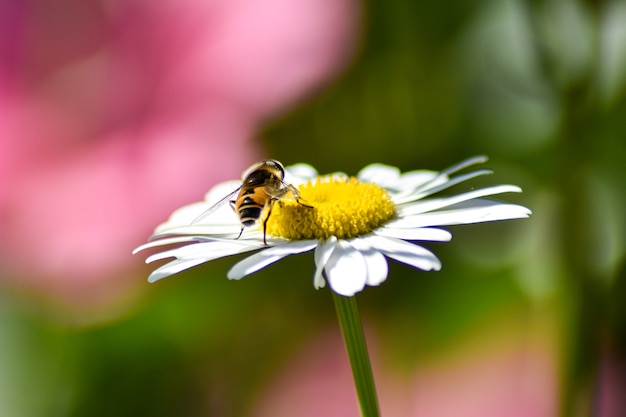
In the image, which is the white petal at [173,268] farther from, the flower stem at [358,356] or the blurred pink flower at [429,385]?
the blurred pink flower at [429,385]

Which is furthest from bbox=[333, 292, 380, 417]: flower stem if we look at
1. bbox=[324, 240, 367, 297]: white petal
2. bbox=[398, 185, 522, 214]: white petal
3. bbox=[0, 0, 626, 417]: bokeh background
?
bbox=[0, 0, 626, 417]: bokeh background

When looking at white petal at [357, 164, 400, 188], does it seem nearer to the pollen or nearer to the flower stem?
the pollen

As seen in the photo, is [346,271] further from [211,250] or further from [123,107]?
[123,107]

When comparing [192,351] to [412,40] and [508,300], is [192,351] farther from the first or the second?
[412,40]

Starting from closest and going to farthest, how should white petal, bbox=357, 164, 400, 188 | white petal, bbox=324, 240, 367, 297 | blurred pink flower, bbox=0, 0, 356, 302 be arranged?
white petal, bbox=324, 240, 367, 297 < white petal, bbox=357, 164, 400, 188 < blurred pink flower, bbox=0, 0, 356, 302

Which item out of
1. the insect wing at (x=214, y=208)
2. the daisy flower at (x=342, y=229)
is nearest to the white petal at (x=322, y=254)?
the daisy flower at (x=342, y=229)

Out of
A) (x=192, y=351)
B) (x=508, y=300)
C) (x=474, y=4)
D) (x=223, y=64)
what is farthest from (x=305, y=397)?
(x=474, y=4)
